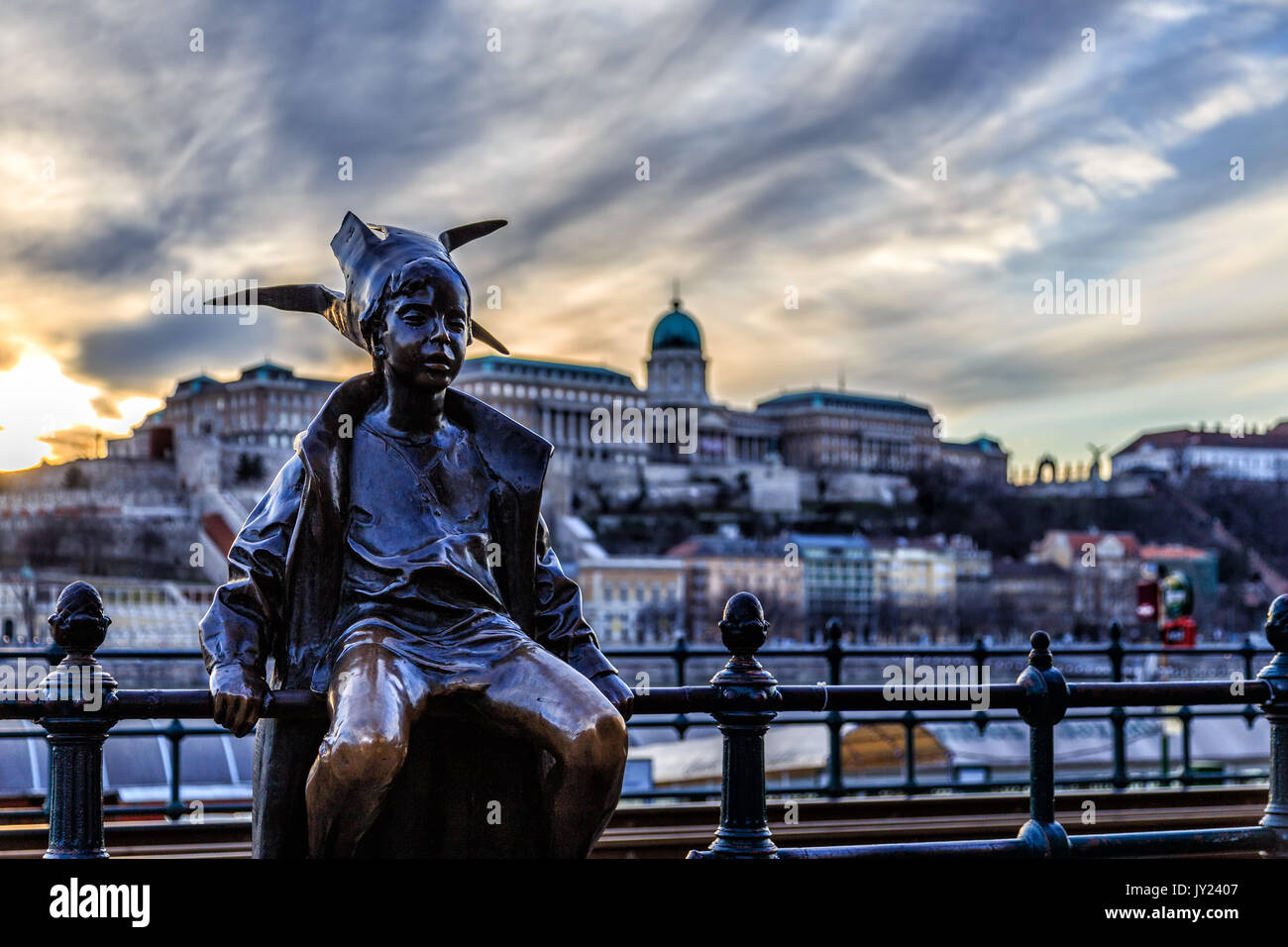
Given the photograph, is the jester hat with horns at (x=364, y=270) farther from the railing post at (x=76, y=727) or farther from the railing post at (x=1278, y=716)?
the railing post at (x=1278, y=716)

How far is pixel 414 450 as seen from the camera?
11.2 feet

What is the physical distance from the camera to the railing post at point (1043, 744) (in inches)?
147

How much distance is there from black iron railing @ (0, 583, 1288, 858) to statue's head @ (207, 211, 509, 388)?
2.29 feet

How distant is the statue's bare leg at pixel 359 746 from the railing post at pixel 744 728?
26.2 inches

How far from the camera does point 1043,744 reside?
3.83 meters

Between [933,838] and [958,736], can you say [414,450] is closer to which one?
[933,838]

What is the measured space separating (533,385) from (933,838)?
10168 centimetres

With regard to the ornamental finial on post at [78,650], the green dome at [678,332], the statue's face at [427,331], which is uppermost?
the green dome at [678,332]

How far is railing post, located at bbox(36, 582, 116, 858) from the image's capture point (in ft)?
9.92

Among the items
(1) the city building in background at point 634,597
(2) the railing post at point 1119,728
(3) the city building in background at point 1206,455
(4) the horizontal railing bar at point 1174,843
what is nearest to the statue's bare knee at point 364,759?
(4) the horizontal railing bar at point 1174,843

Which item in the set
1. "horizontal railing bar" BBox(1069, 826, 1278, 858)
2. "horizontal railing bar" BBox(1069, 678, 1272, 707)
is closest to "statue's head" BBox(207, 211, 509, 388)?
"horizontal railing bar" BBox(1069, 678, 1272, 707)

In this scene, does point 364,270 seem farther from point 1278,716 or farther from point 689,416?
point 689,416
